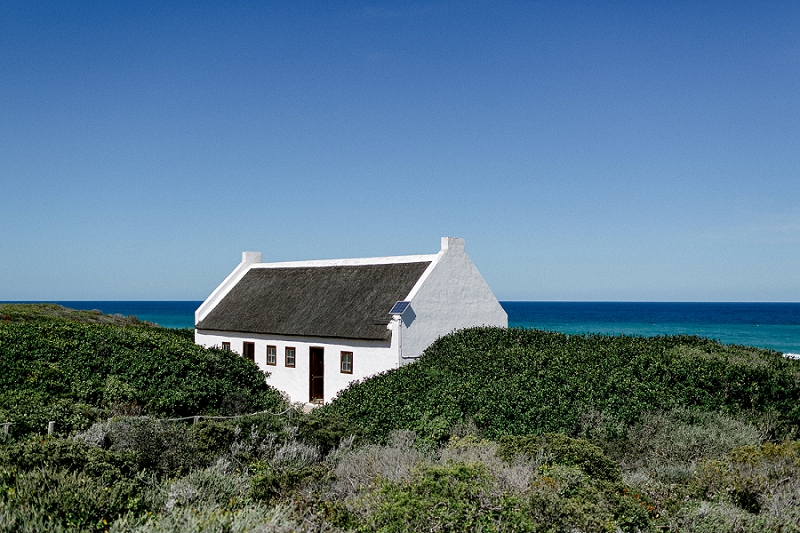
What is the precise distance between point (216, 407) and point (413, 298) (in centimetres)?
715

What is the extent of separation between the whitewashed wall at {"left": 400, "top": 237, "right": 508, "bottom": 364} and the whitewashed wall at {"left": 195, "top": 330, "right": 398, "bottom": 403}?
1.02 meters

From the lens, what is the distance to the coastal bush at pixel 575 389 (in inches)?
533

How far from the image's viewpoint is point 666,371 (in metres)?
14.5

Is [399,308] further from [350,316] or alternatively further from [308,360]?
[308,360]

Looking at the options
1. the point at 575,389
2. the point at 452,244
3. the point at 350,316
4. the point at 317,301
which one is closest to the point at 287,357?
the point at 317,301

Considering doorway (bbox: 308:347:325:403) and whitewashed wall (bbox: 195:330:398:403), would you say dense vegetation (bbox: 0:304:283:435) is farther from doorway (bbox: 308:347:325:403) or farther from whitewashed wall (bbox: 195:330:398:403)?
doorway (bbox: 308:347:325:403)

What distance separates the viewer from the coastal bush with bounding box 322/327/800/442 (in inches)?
533

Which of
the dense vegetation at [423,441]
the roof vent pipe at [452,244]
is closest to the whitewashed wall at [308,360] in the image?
the dense vegetation at [423,441]

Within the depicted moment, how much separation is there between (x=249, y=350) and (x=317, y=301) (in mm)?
3755

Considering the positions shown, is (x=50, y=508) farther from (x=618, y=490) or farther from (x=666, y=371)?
(x=666, y=371)

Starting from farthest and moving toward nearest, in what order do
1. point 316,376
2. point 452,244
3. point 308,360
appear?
point 316,376, point 308,360, point 452,244

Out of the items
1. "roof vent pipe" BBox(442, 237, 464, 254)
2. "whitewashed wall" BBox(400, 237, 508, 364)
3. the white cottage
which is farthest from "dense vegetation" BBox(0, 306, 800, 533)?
"roof vent pipe" BBox(442, 237, 464, 254)

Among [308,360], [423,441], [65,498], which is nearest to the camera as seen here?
[65,498]

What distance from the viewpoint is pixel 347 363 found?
2239cm
